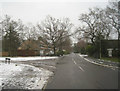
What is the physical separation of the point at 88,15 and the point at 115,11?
15.7 m

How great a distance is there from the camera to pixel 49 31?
5775cm

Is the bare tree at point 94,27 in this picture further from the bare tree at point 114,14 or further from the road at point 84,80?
the road at point 84,80

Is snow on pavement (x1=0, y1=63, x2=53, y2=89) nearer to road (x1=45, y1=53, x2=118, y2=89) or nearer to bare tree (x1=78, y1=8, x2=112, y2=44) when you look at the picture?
road (x1=45, y1=53, x2=118, y2=89)

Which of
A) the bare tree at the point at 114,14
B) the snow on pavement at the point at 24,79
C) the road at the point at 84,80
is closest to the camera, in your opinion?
the road at the point at 84,80

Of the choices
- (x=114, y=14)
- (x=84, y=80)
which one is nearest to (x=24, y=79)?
(x=84, y=80)

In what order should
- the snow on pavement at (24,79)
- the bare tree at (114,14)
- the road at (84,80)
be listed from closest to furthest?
→ 1. the road at (84,80)
2. the snow on pavement at (24,79)
3. the bare tree at (114,14)

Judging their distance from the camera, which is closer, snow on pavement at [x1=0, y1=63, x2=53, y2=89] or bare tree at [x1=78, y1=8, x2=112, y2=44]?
snow on pavement at [x1=0, y1=63, x2=53, y2=89]

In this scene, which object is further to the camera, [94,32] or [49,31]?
[49,31]

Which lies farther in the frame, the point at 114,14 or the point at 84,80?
the point at 114,14

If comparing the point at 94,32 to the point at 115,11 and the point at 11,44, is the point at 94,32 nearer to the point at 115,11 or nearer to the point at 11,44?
the point at 115,11

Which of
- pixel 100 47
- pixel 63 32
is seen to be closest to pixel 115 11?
pixel 100 47

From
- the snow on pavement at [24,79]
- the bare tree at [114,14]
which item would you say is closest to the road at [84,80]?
the snow on pavement at [24,79]

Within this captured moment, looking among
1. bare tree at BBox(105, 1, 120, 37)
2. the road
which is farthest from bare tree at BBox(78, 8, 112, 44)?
the road

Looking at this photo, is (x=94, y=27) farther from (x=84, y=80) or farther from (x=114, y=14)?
(x=84, y=80)
